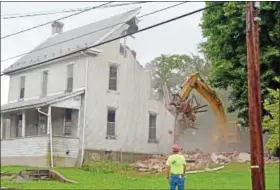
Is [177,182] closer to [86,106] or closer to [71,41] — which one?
[86,106]

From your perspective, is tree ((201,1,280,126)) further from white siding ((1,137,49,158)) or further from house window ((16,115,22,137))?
house window ((16,115,22,137))

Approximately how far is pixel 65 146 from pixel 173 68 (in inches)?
619

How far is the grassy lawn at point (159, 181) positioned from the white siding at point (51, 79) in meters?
7.42

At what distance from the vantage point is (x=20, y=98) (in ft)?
113

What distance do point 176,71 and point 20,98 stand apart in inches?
533

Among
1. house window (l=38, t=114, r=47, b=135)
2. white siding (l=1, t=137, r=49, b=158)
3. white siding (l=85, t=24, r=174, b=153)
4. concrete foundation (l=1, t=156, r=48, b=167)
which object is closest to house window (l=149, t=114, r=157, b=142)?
white siding (l=85, t=24, r=174, b=153)

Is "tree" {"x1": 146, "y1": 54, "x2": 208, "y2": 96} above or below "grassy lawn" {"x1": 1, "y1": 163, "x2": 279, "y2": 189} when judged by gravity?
above

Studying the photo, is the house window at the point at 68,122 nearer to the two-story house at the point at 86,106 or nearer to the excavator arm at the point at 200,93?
the two-story house at the point at 86,106

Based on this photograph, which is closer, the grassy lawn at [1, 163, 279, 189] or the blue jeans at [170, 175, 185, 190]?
the blue jeans at [170, 175, 185, 190]

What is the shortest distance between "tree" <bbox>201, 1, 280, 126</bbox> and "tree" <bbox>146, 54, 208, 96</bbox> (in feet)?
33.4

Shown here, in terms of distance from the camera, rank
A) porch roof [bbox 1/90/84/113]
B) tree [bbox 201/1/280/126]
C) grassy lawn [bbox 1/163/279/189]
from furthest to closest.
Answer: porch roof [bbox 1/90/84/113]
tree [bbox 201/1/280/126]
grassy lawn [bbox 1/163/279/189]

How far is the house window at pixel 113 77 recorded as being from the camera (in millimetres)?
A: 31219

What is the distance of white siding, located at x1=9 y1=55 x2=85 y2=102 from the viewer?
30281 mm

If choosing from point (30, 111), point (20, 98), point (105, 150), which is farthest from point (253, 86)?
point (20, 98)
